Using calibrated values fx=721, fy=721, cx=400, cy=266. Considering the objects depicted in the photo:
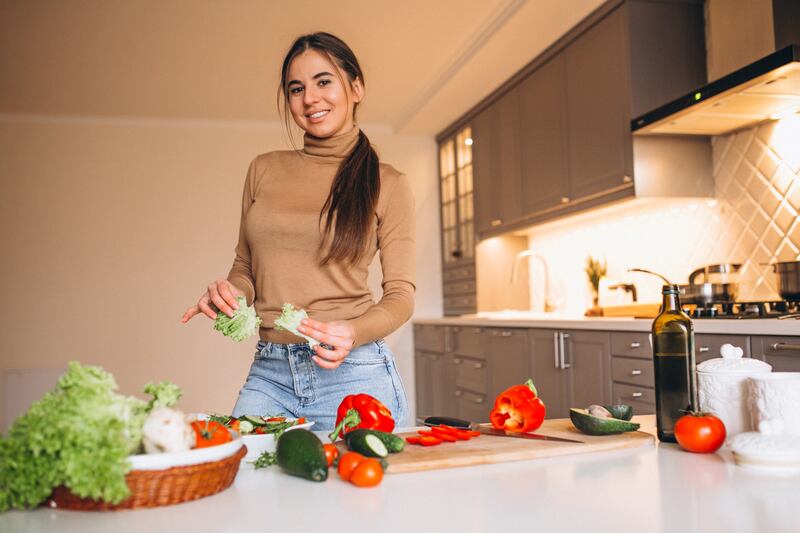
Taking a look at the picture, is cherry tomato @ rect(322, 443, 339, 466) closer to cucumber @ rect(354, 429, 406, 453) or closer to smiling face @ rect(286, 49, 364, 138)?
cucumber @ rect(354, 429, 406, 453)

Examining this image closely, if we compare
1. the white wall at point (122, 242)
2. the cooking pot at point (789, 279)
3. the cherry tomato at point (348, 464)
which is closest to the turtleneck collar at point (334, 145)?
the cherry tomato at point (348, 464)

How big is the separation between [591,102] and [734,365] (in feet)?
9.14

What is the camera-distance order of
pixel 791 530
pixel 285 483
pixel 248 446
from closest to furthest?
pixel 791 530 → pixel 285 483 → pixel 248 446

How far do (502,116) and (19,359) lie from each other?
4093 mm

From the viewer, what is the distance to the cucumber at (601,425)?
3.85ft

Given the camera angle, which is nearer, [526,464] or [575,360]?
[526,464]

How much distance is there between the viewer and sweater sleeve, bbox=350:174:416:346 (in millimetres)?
1451

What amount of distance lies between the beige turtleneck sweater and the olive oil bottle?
1.82 ft

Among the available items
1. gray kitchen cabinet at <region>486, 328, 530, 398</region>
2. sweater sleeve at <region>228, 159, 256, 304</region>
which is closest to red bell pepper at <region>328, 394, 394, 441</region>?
sweater sleeve at <region>228, 159, 256, 304</region>

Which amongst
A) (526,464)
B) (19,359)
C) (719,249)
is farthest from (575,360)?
(19,359)

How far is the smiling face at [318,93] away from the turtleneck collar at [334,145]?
23mm

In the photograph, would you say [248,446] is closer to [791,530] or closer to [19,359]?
[791,530]

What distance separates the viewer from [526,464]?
3.42 ft

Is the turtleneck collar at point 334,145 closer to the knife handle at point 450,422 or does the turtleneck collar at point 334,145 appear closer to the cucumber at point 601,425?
the knife handle at point 450,422
